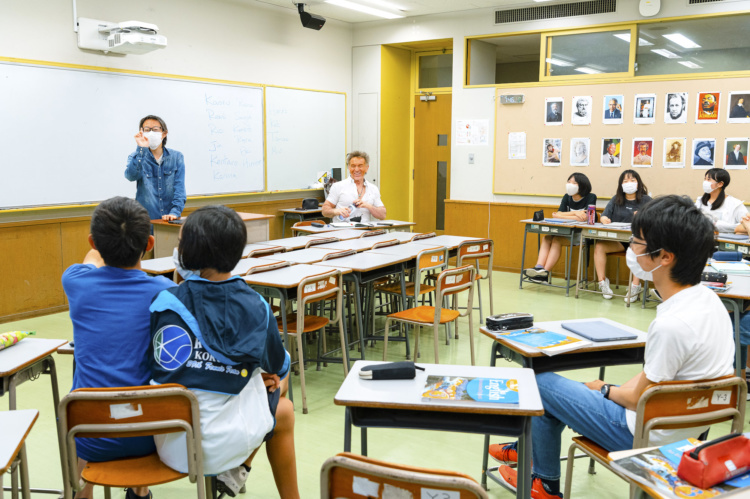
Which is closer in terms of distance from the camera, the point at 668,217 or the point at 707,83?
the point at 668,217

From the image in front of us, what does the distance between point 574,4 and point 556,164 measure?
1856mm

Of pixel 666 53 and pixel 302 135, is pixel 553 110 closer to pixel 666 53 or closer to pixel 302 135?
pixel 666 53

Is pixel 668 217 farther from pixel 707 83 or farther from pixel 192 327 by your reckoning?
pixel 707 83

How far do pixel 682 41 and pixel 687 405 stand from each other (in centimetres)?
615

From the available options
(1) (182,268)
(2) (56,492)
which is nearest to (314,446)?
(2) (56,492)

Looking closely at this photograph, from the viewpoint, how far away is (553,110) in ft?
24.8

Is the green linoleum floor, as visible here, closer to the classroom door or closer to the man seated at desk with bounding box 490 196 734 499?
the man seated at desk with bounding box 490 196 734 499

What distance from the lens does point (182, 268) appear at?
2.04 metres

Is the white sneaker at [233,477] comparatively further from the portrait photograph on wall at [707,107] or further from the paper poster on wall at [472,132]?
the paper poster on wall at [472,132]

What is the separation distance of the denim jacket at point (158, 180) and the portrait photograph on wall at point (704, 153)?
5.25 metres

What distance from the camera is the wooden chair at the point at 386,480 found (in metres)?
1.26

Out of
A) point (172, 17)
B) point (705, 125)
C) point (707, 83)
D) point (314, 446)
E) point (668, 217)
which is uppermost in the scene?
point (172, 17)

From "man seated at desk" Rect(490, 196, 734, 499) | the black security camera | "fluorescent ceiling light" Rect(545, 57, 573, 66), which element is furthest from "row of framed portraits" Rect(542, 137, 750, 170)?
"man seated at desk" Rect(490, 196, 734, 499)

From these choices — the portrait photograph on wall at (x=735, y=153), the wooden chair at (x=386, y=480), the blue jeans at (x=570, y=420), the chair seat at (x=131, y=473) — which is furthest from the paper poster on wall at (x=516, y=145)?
the wooden chair at (x=386, y=480)
